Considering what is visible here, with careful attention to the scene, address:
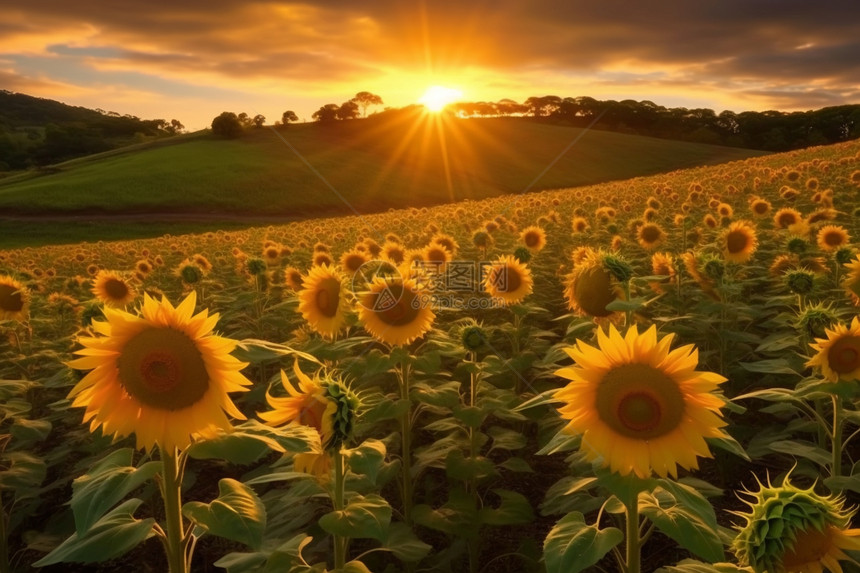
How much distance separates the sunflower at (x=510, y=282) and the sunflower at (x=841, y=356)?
3378mm

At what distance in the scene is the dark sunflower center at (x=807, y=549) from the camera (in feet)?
6.06

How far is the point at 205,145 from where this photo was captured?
271ft

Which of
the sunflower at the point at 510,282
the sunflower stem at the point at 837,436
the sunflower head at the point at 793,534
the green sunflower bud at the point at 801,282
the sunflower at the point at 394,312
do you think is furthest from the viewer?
the sunflower at the point at 510,282

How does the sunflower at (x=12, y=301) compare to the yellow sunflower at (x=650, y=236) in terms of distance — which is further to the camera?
the yellow sunflower at (x=650, y=236)

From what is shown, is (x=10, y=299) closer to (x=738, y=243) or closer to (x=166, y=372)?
(x=166, y=372)

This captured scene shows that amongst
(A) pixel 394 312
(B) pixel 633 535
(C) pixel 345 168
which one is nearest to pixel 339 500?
(B) pixel 633 535

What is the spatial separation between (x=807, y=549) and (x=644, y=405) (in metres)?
0.71

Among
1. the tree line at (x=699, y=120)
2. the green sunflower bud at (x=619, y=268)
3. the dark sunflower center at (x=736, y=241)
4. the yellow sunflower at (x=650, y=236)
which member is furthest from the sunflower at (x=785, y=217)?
the tree line at (x=699, y=120)

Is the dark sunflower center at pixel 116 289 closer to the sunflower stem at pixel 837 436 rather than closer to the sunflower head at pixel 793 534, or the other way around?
the sunflower stem at pixel 837 436

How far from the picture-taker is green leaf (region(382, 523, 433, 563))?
10.9 feet

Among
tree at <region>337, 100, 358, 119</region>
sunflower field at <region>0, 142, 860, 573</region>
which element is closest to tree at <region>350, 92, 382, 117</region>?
tree at <region>337, 100, 358, 119</region>

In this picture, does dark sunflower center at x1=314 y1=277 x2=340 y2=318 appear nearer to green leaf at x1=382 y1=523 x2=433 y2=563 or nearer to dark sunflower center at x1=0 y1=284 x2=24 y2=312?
green leaf at x1=382 y1=523 x2=433 y2=563

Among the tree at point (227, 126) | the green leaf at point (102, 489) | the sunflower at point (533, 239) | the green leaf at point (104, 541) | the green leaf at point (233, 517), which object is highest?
the green leaf at point (102, 489)

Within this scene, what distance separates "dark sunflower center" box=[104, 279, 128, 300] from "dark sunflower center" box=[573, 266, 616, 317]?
575 centimetres
